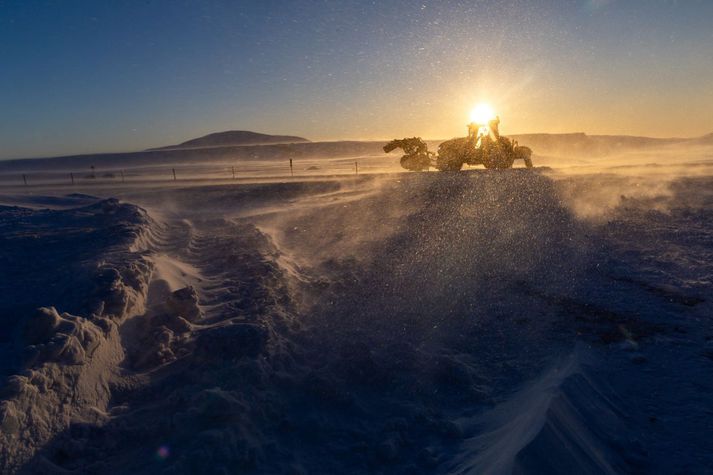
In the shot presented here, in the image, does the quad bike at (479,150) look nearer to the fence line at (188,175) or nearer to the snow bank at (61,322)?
the fence line at (188,175)

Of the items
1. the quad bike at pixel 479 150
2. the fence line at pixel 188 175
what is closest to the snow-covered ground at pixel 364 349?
the quad bike at pixel 479 150

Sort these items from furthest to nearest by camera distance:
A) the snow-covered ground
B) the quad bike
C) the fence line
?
1. the fence line
2. the quad bike
3. the snow-covered ground

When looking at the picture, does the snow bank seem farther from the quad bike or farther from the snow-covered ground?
the quad bike

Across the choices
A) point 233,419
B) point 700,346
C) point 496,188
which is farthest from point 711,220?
point 233,419

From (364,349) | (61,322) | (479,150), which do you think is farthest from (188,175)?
(364,349)

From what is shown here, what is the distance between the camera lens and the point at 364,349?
4.75 meters

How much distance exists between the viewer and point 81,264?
21.3 feet

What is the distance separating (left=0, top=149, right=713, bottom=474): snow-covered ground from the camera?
3299 mm

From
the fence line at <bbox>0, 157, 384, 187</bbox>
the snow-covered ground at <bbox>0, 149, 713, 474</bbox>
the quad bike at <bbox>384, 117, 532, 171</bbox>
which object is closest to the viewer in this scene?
the snow-covered ground at <bbox>0, 149, 713, 474</bbox>

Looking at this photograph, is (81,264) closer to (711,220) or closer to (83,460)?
(83,460)

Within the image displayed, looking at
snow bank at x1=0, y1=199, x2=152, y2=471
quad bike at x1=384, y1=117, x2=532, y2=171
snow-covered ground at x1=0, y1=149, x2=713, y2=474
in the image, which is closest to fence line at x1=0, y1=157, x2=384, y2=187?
quad bike at x1=384, y1=117, x2=532, y2=171

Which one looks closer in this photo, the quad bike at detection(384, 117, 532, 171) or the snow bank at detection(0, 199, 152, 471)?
the snow bank at detection(0, 199, 152, 471)

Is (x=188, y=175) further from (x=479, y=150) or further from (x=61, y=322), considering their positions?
(x=61, y=322)

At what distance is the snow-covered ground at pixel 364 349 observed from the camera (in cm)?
330
